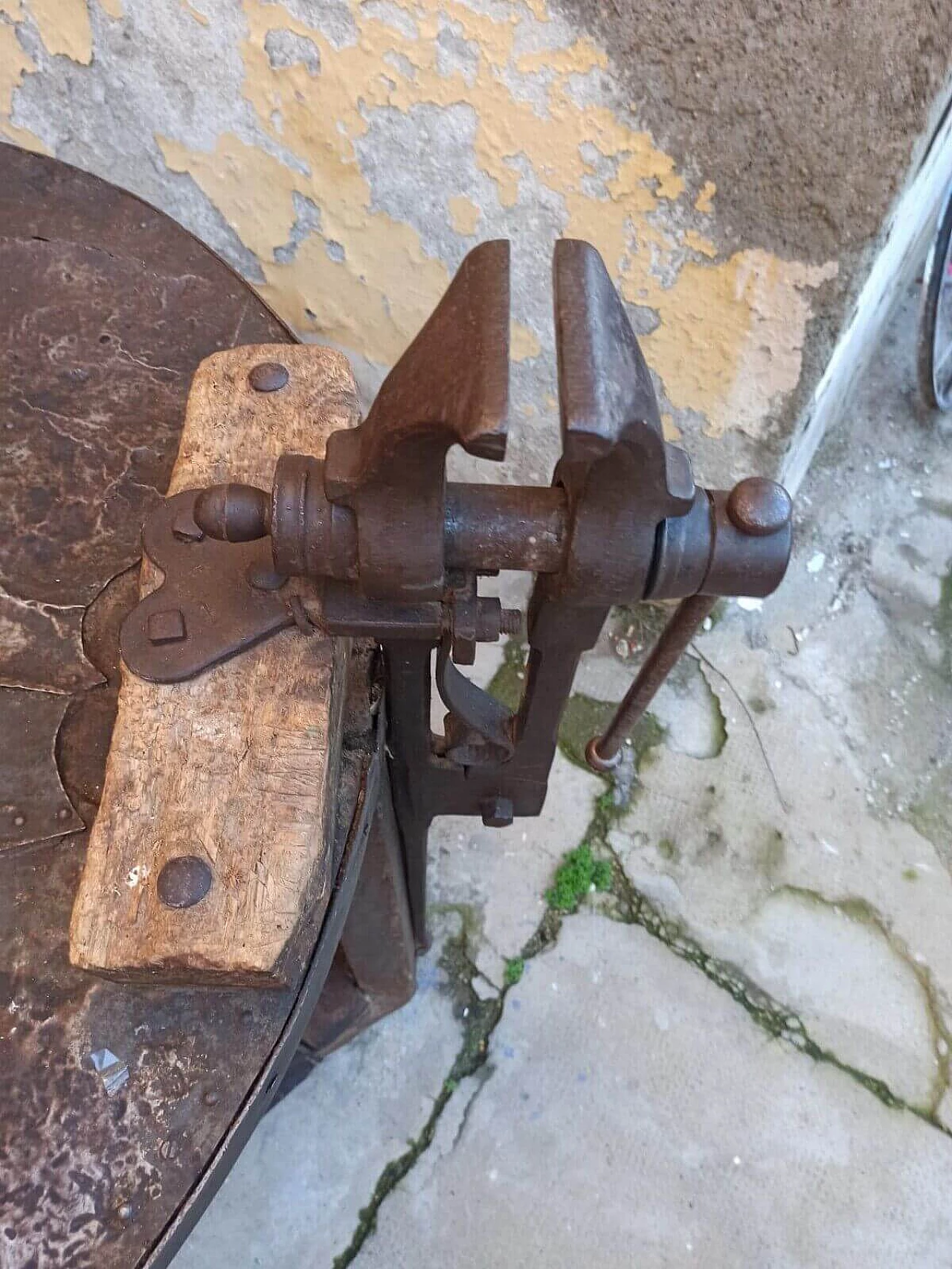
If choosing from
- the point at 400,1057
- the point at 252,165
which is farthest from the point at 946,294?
the point at 400,1057

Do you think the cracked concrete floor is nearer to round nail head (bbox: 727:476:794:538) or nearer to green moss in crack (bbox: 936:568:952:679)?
green moss in crack (bbox: 936:568:952:679)

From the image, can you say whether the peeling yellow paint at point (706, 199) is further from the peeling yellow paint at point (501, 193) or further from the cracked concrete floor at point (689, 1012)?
the cracked concrete floor at point (689, 1012)

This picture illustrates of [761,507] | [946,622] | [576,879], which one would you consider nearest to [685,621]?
[761,507]

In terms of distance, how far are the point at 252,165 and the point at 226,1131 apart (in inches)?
63.8

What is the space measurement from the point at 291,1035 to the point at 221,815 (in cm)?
21

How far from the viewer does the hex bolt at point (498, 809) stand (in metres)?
1.13

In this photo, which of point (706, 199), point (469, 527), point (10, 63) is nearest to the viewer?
point (469, 527)

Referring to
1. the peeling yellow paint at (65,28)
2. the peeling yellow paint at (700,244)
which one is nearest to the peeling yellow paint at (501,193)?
the peeling yellow paint at (700,244)

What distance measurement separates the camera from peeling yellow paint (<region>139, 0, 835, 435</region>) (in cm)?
134

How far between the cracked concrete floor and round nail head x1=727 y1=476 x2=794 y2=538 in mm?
1298

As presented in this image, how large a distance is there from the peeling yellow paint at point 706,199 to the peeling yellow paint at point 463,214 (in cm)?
39

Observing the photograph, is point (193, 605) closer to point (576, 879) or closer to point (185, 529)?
point (185, 529)

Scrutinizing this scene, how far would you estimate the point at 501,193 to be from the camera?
1.50 m

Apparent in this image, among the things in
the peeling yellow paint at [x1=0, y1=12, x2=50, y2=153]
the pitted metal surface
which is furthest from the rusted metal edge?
the peeling yellow paint at [x1=0, y1=12, x2=50, y2=153]
